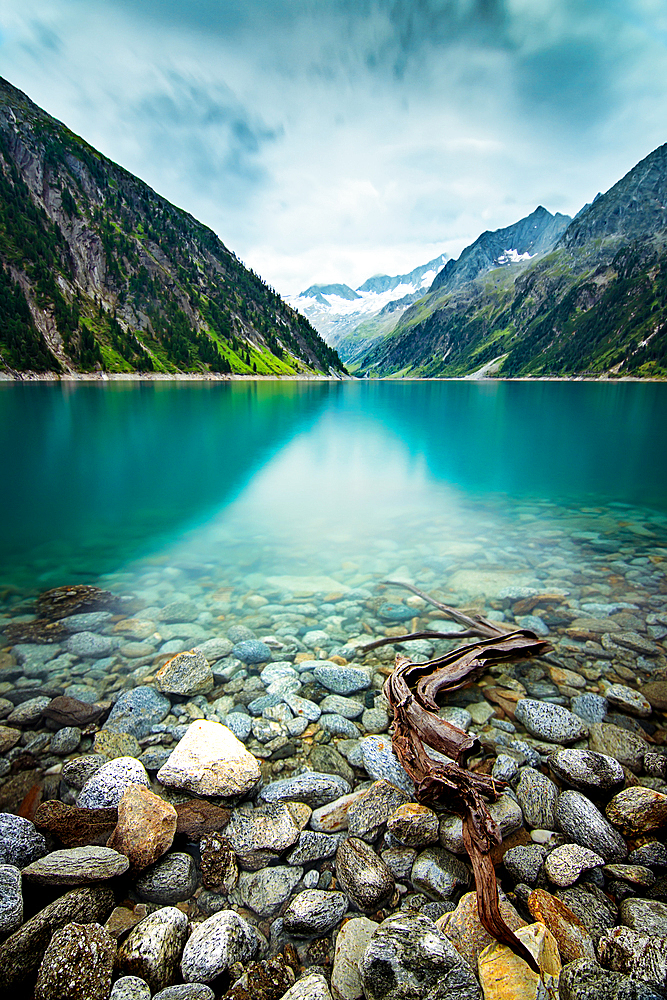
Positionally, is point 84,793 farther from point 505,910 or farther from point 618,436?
point 618,436

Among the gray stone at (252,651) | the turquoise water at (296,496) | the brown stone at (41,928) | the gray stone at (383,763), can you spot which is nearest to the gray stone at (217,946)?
the brown stone at (41,928)

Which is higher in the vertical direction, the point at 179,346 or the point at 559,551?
the point at 179,346

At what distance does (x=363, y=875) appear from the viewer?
4.57m

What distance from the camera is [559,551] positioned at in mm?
15812

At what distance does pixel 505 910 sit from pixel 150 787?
14.9 ft

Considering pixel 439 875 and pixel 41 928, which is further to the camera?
pixel 439 875

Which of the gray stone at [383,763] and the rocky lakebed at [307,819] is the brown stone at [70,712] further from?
the gray stone at [383,763]

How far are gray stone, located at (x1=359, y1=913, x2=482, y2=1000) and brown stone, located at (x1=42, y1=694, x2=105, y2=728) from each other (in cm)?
569

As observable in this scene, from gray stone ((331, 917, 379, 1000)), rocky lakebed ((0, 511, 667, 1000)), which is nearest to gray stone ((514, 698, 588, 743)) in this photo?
rocky lakebed ((0, 511, 667, 1000))

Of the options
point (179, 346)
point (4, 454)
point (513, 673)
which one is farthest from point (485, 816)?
point (179, 346)

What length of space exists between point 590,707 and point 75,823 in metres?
7.98

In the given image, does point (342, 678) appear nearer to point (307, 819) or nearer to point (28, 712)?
point (307, 819)

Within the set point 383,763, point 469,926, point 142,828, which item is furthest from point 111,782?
point 469,926

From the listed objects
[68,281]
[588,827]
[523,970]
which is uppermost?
[68,281]
